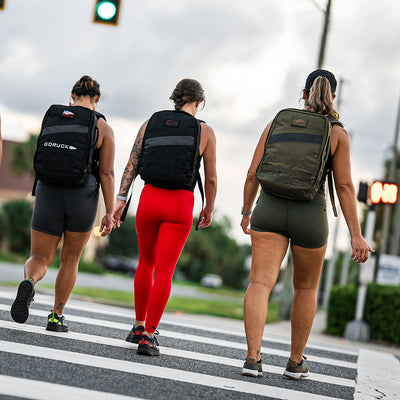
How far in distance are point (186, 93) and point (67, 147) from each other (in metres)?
1.04

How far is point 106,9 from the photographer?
350 inches

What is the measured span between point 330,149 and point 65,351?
7.69 ft

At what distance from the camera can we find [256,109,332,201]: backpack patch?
4367 mm

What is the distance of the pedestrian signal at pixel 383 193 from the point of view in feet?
38.4

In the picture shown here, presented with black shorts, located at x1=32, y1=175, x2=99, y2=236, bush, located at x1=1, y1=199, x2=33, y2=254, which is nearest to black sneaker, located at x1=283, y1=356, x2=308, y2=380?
black shorts, located at x1=32, y1=175, x2=99, y2=236

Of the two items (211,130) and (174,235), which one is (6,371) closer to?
(174,235)

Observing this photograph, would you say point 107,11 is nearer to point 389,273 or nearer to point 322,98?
point 322,98

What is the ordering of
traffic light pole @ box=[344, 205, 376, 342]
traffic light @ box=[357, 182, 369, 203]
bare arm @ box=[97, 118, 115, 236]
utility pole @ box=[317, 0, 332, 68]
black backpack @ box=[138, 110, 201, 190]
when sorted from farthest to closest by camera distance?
utility pole @ box=[317, 0, 332, 68] < traffic light pole @ box=[344, 205, 376, 342] < traffic light @ box=[357, 182, 369, 203] < bare arm @ box=[97, 118, 115, 236] < black backpack @ box=[138, 110, 201, 190]

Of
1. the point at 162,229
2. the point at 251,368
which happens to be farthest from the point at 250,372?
the point at 162,229

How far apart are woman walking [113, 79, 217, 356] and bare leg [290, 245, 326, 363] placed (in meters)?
0.93

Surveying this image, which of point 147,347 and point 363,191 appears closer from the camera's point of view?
point 147,347

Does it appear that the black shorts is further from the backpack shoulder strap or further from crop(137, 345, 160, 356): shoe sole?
the backpack shoulder strap

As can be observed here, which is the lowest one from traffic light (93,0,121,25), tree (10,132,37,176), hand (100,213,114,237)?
hand (100,213,114,237)

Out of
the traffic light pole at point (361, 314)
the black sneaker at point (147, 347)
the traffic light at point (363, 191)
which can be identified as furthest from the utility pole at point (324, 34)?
the black sneaker at point (147, 347)
